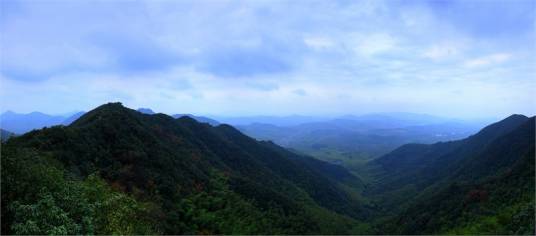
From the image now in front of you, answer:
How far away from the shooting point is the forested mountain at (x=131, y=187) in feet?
70.5

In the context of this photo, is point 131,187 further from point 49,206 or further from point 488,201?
point 488,201

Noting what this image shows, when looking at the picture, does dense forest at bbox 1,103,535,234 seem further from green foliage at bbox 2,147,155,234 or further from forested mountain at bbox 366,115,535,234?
forested mountain at bbox 366,115,535,234

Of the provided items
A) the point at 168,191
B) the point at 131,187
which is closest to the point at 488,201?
the point at 168,191

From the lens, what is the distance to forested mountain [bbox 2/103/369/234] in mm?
21500

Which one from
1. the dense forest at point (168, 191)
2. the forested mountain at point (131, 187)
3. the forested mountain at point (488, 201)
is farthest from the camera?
the forested mountain at point (488, 201)

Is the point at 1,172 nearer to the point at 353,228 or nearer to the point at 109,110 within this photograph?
the point at 109,110

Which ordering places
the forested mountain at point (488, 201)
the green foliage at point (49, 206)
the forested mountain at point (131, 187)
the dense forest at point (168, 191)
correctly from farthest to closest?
the forested mountain at point (488, 201)
the dense forest at point (168, 191)
the forested mountain at point (131, 187)
the green foliage at point (49, 206)

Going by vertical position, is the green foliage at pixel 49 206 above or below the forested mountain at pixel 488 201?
above

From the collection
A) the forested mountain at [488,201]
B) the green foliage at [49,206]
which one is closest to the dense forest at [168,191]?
the green foliage at [49,206]

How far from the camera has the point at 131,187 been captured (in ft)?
162

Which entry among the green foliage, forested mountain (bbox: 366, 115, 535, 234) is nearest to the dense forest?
the green foliage

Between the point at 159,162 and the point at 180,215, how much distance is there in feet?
41.3

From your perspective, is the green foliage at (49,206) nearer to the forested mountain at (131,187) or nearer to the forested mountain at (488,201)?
the forested mountain at (131,187)

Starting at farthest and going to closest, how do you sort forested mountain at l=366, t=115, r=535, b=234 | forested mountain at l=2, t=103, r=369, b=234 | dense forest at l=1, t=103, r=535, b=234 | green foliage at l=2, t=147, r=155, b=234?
forested mountain at l=366, t=115, r=535, b=234 → dense forest at l=1, t=103, r=535, b=234 → forested mountain at l=2, t=103, r=369, b=234 → green foliage at l=2, t=147, r=155, b=234
